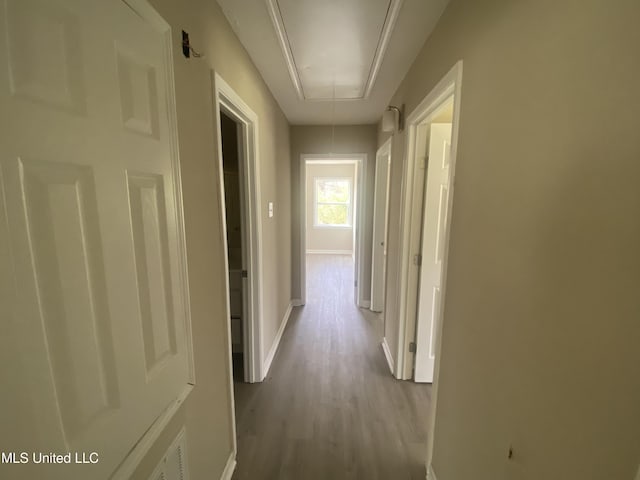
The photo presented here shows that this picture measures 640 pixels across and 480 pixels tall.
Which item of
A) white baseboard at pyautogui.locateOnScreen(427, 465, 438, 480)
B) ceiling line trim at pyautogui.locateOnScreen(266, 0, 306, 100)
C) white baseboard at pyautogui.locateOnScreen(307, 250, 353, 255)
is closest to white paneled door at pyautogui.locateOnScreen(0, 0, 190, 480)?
ceiling line trim at pyautogui.locateOnScreen(266, 0, 306, 100)

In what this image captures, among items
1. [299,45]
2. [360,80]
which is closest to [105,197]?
[299,45]

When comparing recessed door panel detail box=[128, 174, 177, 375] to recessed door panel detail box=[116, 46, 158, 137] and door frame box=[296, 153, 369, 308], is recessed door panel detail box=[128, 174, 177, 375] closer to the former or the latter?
recessed door panel detail box=[116, 46, 158, 137]

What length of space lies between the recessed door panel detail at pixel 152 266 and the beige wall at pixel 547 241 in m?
1.12

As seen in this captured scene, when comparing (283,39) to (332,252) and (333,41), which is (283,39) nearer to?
(333,41)

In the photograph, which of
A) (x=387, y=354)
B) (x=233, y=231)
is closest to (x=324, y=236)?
(x=233, y=231)

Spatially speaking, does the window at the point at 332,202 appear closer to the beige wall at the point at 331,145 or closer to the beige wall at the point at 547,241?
the beige wall at the point at 331,145

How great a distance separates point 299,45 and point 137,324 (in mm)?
1787

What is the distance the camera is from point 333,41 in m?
1.67

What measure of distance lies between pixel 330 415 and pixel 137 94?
2.16 meters

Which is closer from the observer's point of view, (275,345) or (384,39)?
(384,39)

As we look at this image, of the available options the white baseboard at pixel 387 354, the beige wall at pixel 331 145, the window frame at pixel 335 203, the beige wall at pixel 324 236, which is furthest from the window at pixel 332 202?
the white baseboard at pixel 387 354

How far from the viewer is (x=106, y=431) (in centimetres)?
64

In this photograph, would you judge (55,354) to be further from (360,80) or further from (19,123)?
(360,80)

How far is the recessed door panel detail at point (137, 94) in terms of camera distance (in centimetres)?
70
